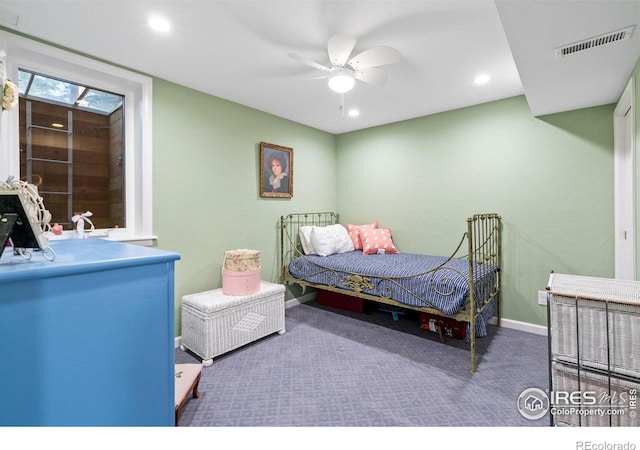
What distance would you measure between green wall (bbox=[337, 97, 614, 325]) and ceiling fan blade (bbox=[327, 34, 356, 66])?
77.0 inches

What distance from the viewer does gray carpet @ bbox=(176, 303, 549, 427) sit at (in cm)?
174

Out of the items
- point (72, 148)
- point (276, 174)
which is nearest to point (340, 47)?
A: point (276, 174)

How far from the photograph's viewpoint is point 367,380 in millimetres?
2123

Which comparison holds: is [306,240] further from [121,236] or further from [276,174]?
[121,236]

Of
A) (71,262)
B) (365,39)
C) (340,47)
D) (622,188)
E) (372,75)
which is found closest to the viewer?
(71,262)

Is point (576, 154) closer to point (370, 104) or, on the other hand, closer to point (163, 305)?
point (370, 104)

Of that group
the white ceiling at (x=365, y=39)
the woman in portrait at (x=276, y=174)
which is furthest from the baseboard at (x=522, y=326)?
the woman in portrait at (x=276, y=174)

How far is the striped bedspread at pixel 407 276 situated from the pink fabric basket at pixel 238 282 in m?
0.80

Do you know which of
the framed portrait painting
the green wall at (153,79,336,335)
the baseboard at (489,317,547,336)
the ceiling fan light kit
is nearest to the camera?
the ceiling fan light kit

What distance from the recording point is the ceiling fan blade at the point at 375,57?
1891 millimetres

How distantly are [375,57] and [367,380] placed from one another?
2.25m

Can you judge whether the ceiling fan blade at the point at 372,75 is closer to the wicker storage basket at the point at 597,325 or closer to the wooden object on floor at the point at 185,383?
the wicker storage basket at the point at 597,325

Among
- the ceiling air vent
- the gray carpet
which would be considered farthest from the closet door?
the ceiling air vent

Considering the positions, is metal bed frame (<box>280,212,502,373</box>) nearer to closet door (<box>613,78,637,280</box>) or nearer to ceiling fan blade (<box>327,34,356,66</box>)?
closet door (<box>613,78,637,280</box>)
